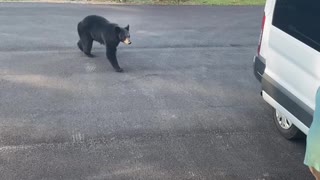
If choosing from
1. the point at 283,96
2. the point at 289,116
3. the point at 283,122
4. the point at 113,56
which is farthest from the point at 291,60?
the point at 113,56

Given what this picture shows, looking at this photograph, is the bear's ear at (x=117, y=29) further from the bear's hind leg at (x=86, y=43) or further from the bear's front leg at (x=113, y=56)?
the bear's hind leg at (x=86, y=43)

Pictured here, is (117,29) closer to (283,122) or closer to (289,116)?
(283,122)

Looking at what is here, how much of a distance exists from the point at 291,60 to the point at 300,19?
1.41 feet

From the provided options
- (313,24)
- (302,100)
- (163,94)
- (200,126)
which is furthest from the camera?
(163,94)

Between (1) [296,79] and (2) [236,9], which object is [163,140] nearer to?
(1) [296,79]

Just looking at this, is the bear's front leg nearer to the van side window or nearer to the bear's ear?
the bear's ear

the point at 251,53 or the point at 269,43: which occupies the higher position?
the point at 269,43

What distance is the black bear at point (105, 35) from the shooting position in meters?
6.84

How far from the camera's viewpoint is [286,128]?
499 cm

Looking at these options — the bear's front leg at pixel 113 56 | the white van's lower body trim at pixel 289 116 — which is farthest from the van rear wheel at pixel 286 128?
the bear's front leg at pixel 113 56

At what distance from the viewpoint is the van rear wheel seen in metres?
4.86

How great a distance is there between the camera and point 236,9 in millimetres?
13188

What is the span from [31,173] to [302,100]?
2.78 m

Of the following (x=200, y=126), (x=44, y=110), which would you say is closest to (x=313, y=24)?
(x=200, y=126)
